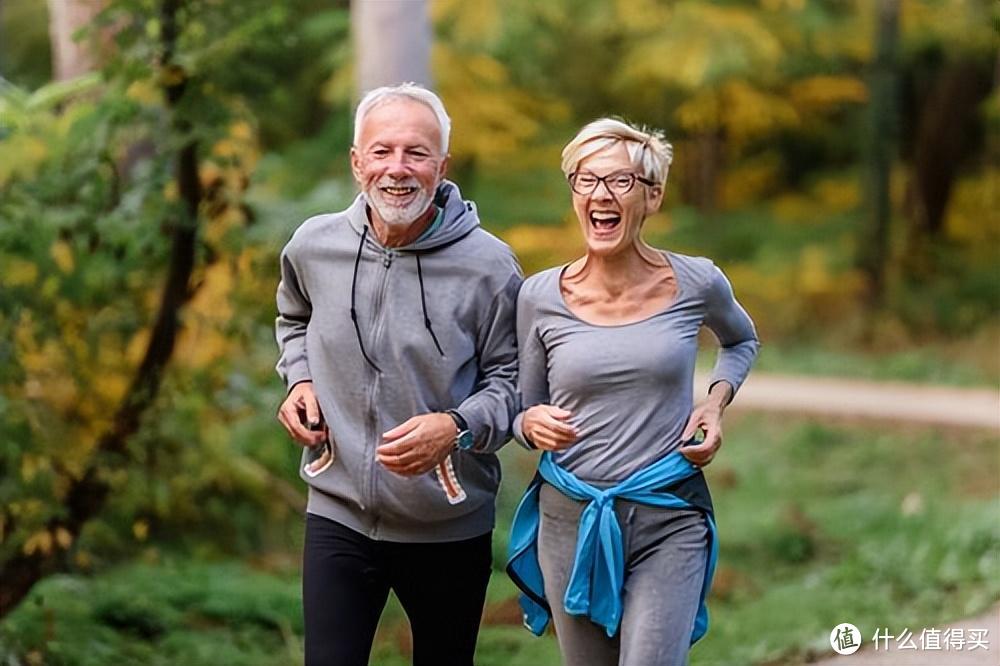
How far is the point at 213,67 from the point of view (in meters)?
6.90

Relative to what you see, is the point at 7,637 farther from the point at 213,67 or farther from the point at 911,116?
the point at 911,116

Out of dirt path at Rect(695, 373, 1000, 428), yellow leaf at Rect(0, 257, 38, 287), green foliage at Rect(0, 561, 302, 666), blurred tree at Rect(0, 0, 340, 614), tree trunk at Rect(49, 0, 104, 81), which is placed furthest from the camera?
dirt path at Rect(695, 373, 1000, 428)

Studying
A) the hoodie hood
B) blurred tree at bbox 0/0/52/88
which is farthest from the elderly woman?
blurred tree at bbox 0/0/52/88

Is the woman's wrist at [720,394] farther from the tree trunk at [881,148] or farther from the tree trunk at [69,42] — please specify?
the tree trunk at [881,148]

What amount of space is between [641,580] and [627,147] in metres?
1.12

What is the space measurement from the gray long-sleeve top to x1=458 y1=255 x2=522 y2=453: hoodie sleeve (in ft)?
0.14

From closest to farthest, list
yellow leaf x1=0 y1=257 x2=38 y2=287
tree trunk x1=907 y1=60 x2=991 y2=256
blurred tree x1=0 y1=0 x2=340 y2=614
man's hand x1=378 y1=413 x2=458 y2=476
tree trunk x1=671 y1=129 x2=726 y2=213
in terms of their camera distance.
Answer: man's hand x1=378 y1=413 x2=458 y2=476
blurred tree x1=0 y1=0 x2=340 y2=614
yellow leaf x1=0 y1=257 x2=38 y2=287
tree trunk x1=907 y1=60 x2=991 y2=256
tree trunk x1=671 y1=129 x2=726 y2=213

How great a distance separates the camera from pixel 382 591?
4.09 m

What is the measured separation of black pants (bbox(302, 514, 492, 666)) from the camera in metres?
3.97

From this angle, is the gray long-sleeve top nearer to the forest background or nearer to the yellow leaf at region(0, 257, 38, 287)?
the forest background

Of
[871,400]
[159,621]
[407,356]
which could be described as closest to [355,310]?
[407,356]

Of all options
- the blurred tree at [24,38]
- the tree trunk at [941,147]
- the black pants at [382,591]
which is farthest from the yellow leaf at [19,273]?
the tree trunk at [941,147]

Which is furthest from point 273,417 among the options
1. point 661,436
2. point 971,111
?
point 971,111

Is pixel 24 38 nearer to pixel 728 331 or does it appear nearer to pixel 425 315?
pixel 425 315
